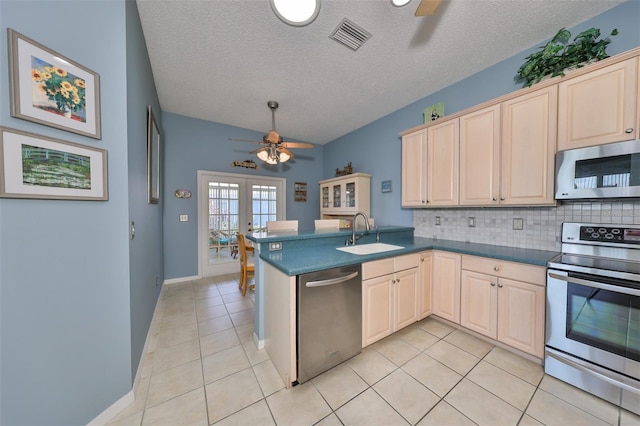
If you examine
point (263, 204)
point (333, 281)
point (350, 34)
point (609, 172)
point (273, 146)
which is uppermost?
point (350, 34)

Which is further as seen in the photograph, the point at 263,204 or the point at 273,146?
the point at 263,204

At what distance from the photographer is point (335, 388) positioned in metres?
1.49

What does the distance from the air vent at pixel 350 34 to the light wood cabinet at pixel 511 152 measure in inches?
52.9

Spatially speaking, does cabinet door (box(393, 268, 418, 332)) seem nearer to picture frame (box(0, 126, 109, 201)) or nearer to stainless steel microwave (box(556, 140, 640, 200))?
stainless steel microwave (box(556, 140, 640, 200))

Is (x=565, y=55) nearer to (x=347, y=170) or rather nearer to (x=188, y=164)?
(x=347, y=170)

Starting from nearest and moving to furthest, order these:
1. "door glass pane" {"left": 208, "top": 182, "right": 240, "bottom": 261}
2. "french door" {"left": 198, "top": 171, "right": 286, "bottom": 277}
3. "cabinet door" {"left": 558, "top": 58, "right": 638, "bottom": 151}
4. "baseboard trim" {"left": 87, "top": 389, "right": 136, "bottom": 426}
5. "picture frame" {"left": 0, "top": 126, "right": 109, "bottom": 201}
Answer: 1. "picture frame" {"left": 0, "top": 126, "right": 109, "bottom": 201}
2. "baseboard trim" {"left": 87, "top": 389, "right": 136, "bottom": 426}
3. "cabinet door" {"left": 558, "top": 58, "right": 638, "bottom": 151}
4. "french door" {"left": 198, "top": 171, "right": 286, "bottom": 277}
5. "door glass pane" {"left": 208, "top": 182, "right": 240, "bottom": 261}

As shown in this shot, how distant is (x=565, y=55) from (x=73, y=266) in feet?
12.4

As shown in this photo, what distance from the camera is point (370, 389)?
1480 mm

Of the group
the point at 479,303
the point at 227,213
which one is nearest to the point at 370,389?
the point at 479,303

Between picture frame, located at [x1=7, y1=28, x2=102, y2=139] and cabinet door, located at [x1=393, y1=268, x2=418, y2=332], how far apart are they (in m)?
2.47

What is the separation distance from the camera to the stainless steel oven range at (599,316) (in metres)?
1.27

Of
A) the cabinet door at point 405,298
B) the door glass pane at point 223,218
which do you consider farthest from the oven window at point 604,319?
the door glass pane at point 223,218

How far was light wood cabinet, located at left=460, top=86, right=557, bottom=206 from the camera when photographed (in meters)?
1.77

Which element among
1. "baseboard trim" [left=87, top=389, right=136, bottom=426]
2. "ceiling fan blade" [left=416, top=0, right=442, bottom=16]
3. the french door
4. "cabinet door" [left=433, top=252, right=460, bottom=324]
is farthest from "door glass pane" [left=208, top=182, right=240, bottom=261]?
"ceiling fan blade" [left=416, top=0, right=442, bottom=16]
